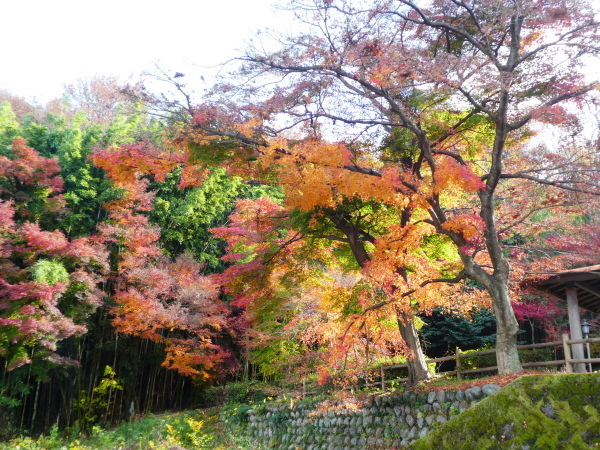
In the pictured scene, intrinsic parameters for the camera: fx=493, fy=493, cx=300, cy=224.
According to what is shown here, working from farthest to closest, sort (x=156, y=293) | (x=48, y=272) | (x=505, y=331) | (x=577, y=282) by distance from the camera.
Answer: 1. (x=156, y=293)
2. (x=48, y=272)
3. (x=577, y=282)
4. (x=505, y=331)

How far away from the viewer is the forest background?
7.66 m

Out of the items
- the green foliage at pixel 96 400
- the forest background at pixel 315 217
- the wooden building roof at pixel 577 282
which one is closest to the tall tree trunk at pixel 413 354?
the forest background at pixel 315 217

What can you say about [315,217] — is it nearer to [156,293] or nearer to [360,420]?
[360,420]

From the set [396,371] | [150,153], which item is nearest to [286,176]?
[150,153]

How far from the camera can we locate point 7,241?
12.9 metres

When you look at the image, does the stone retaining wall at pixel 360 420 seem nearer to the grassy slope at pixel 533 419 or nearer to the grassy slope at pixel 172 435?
the grassy slope at pixel 172 435

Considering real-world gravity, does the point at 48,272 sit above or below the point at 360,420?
above

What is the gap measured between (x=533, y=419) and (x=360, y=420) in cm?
813

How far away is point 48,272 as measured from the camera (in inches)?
494

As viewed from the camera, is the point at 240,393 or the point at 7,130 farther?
the point at 7,130

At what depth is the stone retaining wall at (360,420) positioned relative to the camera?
8.10 metres

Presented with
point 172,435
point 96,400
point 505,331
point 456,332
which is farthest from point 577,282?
point 96,400

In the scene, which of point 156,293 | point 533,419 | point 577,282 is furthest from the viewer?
point 156,293

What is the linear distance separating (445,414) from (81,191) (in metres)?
13.0
